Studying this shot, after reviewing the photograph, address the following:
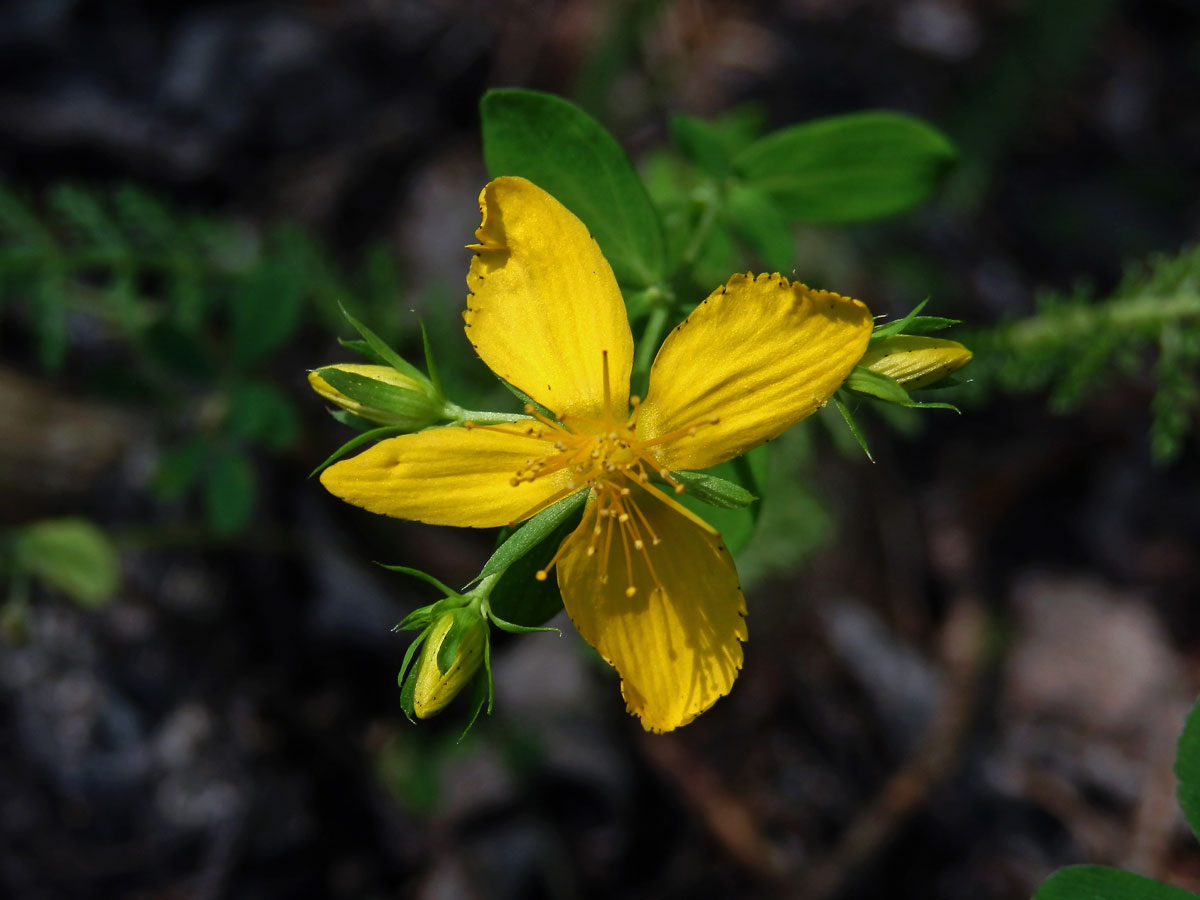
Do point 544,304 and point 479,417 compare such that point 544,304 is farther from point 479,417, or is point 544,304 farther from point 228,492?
point 228,492

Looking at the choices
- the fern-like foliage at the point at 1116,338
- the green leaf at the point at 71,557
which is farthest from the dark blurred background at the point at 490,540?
the fern-like foliage at the point at 1116,338

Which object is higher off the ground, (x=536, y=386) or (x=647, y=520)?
(x=536, y=386)

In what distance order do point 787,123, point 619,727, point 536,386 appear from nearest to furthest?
point 536,386 < point 619,727 < point 787,123

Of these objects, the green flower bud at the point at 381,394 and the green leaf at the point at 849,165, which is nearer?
the green flower bud at the point at 381,394

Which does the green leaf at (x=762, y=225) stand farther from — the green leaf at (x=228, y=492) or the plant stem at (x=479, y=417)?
the green leaf at (x=228, y=492)

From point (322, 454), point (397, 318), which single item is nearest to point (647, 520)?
point (397, 318)

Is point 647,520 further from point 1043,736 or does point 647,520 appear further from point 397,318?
point 1043,736
